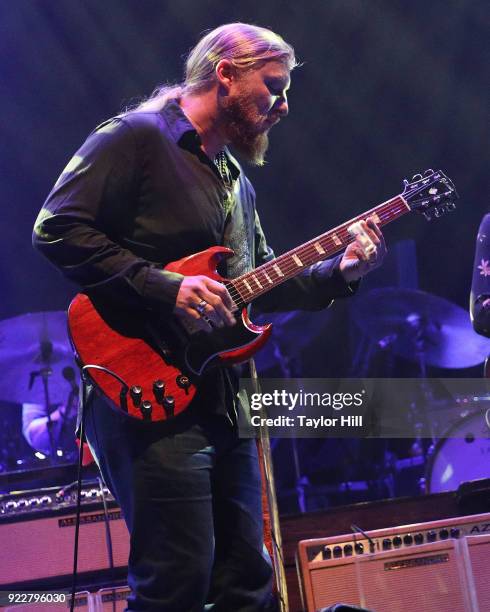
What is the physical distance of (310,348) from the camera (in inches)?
267

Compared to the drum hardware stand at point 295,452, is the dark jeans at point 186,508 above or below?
below

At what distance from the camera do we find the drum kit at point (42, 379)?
4.88 meters

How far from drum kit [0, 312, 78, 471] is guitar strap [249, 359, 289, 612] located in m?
2.17

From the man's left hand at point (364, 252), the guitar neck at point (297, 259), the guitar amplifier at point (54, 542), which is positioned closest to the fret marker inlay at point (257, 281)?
the guitar neck at point (297, 259)

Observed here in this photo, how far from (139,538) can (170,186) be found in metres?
0.93

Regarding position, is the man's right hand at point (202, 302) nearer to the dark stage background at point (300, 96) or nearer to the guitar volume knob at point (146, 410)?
the guitar volume knob at point (146, 410)

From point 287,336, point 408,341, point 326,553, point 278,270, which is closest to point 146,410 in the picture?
point 278,270

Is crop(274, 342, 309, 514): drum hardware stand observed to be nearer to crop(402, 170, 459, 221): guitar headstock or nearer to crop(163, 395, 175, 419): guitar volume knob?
crop(402, 170, 459, 221): guitar headstock

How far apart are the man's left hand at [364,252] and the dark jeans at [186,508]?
65cm

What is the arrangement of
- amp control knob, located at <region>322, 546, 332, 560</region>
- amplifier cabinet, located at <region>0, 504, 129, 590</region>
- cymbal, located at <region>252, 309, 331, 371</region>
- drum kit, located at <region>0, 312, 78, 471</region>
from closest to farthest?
1. amp control knob, located at <region>322, 546, 332, 560</region>
2. amplifier cabinet, located at <region>0, 504, 129, 590</region>
3. drum kit, located at <region>0, 312, 78, 471</region>
4. cymbal, located at <region>252, 309, 331, 371</region>

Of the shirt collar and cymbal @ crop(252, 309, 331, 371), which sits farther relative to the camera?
cymbal @ crop(252, 309, 331, 371)

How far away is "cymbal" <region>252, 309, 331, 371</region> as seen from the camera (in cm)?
561

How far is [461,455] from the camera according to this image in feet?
15.4

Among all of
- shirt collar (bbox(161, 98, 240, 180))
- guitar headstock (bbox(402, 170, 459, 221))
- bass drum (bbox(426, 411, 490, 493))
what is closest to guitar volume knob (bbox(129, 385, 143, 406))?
shirt collar (bbox(161, 98, 240, 180))
